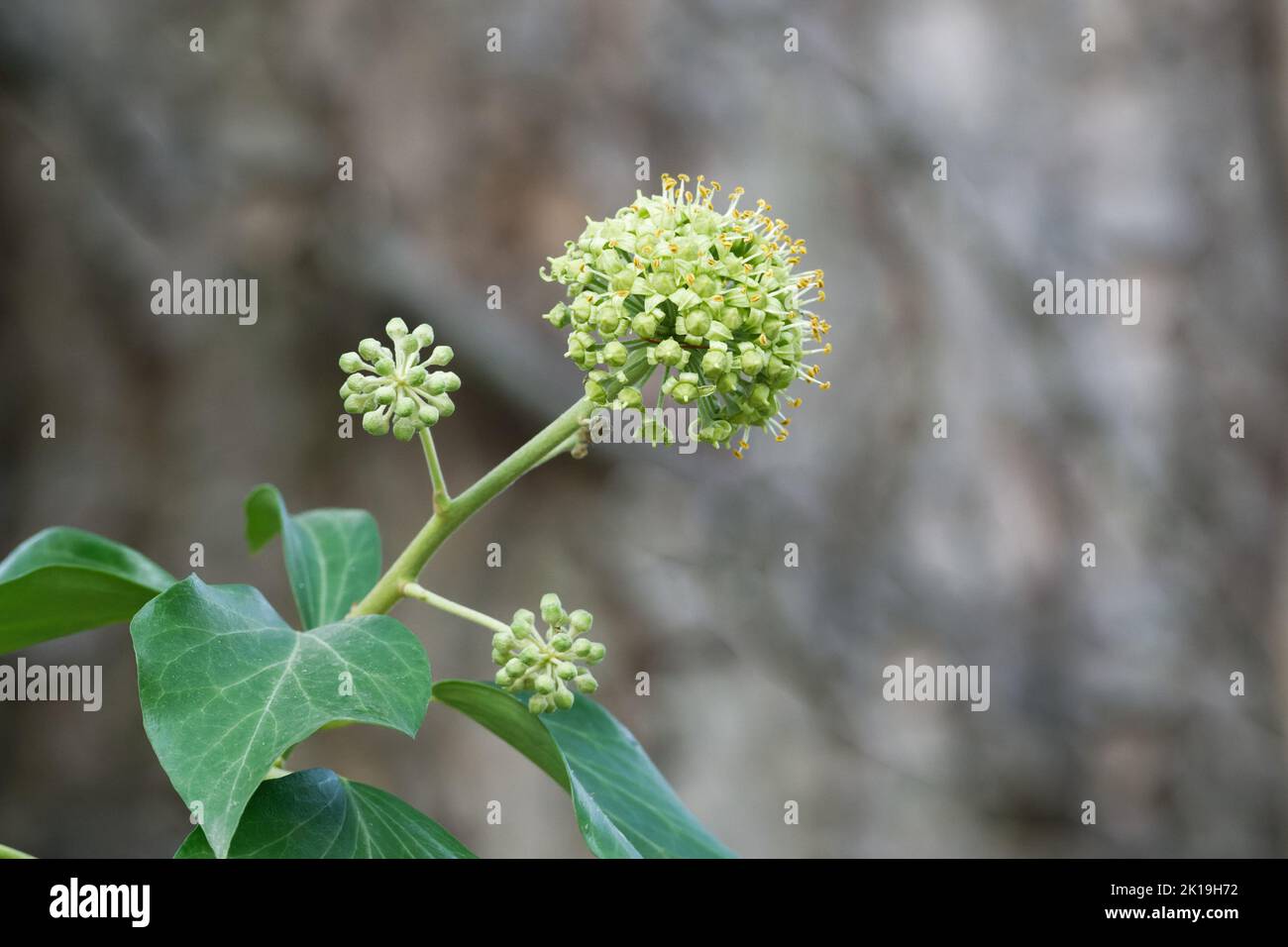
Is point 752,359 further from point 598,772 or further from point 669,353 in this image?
point 598,772

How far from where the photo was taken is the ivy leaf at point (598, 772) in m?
1.24

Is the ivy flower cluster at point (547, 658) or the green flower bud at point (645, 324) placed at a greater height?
the green flower bud at point (645, 324)

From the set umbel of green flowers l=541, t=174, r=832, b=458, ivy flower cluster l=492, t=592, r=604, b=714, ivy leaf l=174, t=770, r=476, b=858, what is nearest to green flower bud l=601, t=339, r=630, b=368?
umbel of green flowers l=541, t=174, r=832, b=458

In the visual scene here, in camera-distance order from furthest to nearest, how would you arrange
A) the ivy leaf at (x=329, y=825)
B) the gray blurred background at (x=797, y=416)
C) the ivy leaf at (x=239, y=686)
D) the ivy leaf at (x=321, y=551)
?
the gray blurred background at (x=797, y=416), the ivy leaf at (x=321, y=551), the ivy leaf at (x=329, y=825), the ivy leaf at (x=239, y=686)

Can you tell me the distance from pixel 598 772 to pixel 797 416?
3293 millimetres

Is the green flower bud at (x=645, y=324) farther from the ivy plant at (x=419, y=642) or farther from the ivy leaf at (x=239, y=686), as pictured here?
the ivy leaf at (x=239, y=686)

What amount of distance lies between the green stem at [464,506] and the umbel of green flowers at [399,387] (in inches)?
3.8

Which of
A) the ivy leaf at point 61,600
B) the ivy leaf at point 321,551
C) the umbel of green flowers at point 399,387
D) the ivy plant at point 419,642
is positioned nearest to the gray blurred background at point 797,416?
the ivy leaf at point 321,551

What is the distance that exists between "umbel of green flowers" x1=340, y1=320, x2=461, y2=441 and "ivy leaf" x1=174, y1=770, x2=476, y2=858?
0.40 meters

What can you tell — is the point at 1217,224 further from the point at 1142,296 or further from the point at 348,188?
the point at 348,188

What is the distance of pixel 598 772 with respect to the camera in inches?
58.6

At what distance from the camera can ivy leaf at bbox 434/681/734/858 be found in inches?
48.6

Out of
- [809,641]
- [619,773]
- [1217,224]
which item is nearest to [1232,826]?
[809,641]

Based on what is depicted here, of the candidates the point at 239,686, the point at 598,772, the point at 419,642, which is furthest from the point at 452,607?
the point at 598,772
